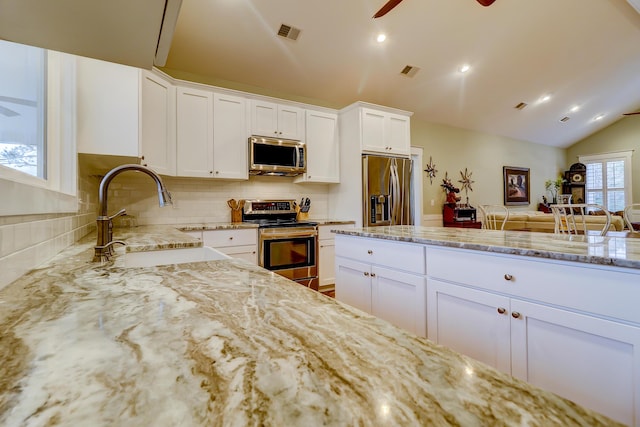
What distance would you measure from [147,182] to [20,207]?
2701 mm

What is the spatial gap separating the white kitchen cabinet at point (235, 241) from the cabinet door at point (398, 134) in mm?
2214

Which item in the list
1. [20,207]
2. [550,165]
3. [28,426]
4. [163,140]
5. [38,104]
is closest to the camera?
[28,426]

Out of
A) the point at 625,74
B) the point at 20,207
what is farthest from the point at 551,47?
the point at 20,207

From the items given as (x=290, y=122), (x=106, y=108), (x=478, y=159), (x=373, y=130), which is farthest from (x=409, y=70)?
(x=106, y=108)

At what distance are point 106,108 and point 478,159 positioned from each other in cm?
647

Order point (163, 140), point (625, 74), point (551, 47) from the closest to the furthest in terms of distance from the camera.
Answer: point (163, 140) < point (551, 47) < point (625, 74)

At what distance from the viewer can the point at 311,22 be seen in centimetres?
324

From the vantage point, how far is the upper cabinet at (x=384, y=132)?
3.95 metres

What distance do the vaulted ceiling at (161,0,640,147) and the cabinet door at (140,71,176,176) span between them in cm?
64

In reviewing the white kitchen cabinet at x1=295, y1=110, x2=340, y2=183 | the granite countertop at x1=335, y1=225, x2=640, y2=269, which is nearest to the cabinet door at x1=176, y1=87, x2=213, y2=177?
the white kitchen cabinet at x1=295, y1=110, x2=340, y2=183

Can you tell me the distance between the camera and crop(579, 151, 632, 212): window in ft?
24.9

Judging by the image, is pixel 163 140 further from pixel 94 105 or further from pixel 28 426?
pixel 28 426

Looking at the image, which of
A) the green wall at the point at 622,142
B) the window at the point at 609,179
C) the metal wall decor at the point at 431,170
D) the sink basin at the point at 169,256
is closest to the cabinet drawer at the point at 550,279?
the sink basin at the point at 169,256

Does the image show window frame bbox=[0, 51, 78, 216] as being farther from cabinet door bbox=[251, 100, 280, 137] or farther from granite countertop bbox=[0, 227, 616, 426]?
cabinet door bbox=[251, 100, 280, 137]
